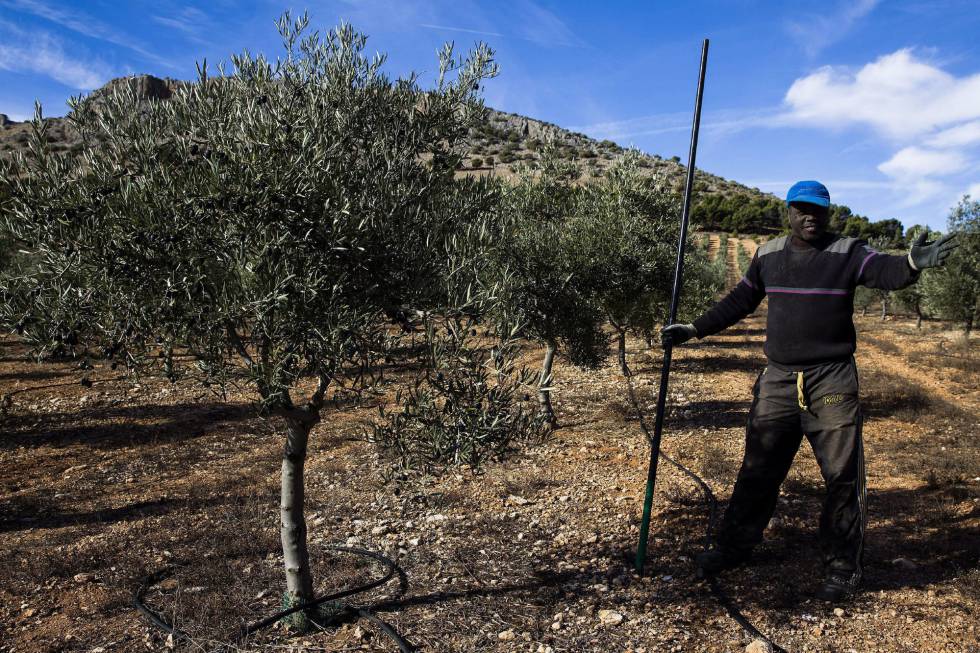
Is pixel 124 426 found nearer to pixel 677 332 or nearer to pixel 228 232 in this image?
pixel 228 232

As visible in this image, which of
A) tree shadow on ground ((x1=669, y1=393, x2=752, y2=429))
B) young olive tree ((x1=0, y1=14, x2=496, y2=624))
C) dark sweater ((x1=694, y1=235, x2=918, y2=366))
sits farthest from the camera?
tree shadow on ground ((x1=669, y1=393, x2=752, y2=429))

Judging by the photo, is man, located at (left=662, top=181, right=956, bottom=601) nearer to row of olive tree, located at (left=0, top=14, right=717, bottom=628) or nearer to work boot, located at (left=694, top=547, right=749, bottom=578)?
work boot, located at (left=694, top=547, right=749, bottom=578)

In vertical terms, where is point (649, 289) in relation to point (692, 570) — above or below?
above

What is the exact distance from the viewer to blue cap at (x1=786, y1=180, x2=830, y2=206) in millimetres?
5680

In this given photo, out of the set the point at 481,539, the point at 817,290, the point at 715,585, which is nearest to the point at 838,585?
the point at 715,585

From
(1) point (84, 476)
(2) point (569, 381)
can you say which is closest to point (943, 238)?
(1) point (84, 476)

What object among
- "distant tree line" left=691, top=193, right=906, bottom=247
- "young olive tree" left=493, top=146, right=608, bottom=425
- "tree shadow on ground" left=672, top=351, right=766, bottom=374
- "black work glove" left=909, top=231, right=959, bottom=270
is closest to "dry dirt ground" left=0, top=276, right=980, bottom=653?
"young olive tree" left=493, top=146, right=608, bottom=425

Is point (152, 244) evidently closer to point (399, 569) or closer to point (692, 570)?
point (399, 569)

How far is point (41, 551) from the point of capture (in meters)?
Result: 8.11

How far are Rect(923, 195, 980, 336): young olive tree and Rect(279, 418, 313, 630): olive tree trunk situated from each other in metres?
29.8

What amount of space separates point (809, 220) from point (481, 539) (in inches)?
211

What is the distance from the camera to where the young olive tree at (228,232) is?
163 inches

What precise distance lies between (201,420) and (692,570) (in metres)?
13.1

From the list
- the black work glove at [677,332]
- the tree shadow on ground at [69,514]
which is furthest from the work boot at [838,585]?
the tree shadow on ground at [69,514]
